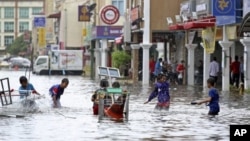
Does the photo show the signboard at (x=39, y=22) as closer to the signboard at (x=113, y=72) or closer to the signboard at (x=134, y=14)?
the signboard at (x=134, y=14)

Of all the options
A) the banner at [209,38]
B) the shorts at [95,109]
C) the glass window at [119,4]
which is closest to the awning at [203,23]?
the banner at [209,38]

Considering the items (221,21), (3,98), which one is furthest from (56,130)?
(221,21)

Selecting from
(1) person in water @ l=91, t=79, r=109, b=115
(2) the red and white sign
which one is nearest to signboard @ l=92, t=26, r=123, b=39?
(2) the red and white sign

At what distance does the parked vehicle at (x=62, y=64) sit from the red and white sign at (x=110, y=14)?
2517cm

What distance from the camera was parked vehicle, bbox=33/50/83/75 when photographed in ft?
296

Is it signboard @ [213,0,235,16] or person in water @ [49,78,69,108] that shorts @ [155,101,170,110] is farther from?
signboard @ [213,0,235,16]

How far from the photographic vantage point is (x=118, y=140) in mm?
17922

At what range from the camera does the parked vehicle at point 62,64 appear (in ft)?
296

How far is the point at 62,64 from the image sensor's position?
90312 mm

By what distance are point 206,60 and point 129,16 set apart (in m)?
16.0

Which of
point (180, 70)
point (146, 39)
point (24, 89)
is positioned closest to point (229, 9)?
point (180, 70)

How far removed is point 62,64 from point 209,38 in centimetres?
4434

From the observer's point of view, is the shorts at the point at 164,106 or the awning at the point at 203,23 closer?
the shorts at the point at 164,106

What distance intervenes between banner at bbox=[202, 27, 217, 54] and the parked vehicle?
4293 centimetres
